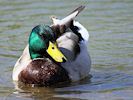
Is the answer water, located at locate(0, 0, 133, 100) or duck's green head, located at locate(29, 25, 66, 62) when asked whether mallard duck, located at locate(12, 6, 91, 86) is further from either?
water, located at locate(0, 0, 133, 100)

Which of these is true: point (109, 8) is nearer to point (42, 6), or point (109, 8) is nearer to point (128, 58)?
point (42, 6)

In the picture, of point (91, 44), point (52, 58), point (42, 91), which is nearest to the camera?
point (42, 91)

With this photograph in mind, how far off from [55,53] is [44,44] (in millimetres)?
318

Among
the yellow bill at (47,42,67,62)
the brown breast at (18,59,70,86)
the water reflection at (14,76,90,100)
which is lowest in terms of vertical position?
the water reflection at (14,76,90,100)

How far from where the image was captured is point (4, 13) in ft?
39.0

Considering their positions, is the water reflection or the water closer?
the water reflection

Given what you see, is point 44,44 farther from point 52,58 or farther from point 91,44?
point 91,44

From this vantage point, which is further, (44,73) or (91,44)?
(91,44)

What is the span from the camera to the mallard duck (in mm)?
7250

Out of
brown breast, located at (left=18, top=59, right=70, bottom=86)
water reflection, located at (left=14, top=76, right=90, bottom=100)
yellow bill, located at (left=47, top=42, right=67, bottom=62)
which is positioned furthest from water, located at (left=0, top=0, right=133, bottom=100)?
yellow bill, located at (left=47, top=42, right=67, bottom=62)

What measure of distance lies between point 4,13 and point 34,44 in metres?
4.62

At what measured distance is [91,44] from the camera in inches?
386

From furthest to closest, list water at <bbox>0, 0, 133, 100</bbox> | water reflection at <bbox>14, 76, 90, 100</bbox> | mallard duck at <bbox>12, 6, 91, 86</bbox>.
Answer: mallard duck at <bbox>12, 6, 91, 86</bbox>, water at <bbox>0, 0, 133, 100</bbox>, water reflection at <bbox>14, 76, 90, 100</bbox>

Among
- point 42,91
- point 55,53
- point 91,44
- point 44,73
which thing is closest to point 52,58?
point 44,73
